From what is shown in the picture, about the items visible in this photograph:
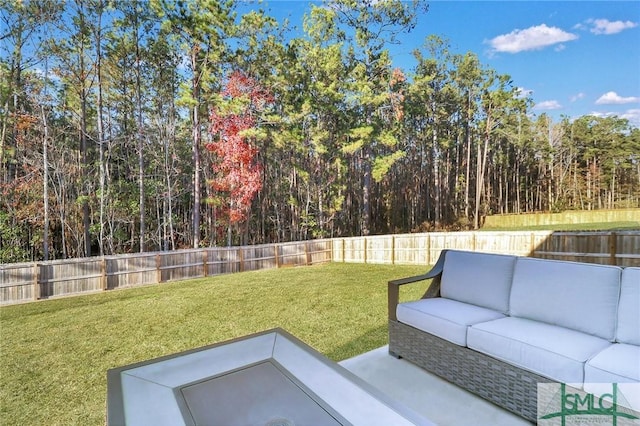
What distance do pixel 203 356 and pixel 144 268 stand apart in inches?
230

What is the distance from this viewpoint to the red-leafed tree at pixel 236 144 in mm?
9602

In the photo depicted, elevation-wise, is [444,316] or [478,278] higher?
[478,278]

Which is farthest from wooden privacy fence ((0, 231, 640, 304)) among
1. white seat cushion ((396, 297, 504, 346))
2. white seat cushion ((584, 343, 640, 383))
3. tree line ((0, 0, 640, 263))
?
white seat cushion ((584, 343, 640, 383))

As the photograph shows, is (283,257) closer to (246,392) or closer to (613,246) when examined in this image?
(613,246)

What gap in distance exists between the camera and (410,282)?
8.05 feet

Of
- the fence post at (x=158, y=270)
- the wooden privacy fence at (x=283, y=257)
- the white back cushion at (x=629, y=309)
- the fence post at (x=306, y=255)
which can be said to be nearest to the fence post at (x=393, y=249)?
the wooden privacy fence at (x=283, y=257)

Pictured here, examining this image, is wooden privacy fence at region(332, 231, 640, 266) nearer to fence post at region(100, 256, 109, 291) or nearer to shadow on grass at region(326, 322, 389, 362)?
shadow on grass at region(326, 322, 389, 362)

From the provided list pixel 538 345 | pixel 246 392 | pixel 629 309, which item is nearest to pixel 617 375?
pixel 538 345

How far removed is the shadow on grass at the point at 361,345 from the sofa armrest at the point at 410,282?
463 mm

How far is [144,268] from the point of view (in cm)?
649

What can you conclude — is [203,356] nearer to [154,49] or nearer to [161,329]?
[161,329]

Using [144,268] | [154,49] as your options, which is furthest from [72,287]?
[154,49]

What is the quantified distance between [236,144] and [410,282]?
8.52 metres

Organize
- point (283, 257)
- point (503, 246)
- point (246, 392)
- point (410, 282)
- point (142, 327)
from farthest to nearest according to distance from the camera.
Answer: point (283, 257) < point (503, 246) < point (142, 327) < point (410, 282) < point (246, 392)
